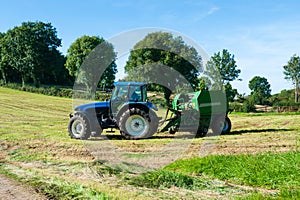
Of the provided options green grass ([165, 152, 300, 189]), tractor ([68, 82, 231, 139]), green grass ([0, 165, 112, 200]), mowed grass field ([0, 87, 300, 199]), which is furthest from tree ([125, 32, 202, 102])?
green grass ([0, 165, 112, 200])

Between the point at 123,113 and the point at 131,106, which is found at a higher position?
the point at 131,106

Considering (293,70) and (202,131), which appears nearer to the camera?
(202,131)

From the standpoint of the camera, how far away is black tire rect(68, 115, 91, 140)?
1138 cm

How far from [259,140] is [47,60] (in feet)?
159

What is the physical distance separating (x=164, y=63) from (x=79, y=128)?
625 inches

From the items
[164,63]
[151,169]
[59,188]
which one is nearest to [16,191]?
[59,188]

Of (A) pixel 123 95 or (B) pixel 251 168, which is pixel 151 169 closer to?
(B) pixel 251 168

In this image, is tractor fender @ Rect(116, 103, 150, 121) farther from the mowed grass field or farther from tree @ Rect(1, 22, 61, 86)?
tree @ Rect(1, 22, 61, 86)

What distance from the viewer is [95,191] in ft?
17.0

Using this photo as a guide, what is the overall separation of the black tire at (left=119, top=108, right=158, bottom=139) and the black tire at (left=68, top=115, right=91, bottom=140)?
1256 mm

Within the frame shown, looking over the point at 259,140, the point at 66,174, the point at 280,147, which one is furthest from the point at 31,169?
the point at 259,140

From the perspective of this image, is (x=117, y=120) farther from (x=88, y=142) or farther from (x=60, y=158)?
(x=60, y=158)

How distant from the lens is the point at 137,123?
37.5ft

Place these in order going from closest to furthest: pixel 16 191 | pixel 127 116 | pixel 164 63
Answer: pixel 16 191
pixel 127 116
pixel 164 63
